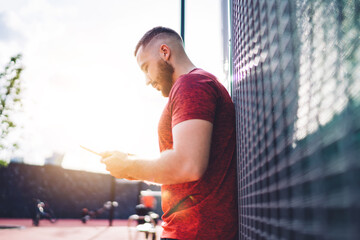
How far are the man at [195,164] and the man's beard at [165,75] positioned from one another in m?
0.33

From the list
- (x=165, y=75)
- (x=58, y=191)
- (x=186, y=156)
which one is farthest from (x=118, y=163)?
(x=58, y=191)

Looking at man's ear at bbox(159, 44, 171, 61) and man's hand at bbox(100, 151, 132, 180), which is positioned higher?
man's ear at bbox(159, 44, 171, 61)

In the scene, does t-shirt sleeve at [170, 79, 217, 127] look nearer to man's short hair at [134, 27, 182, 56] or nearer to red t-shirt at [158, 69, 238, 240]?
red t-shirt at [158, 69, 238, 240]

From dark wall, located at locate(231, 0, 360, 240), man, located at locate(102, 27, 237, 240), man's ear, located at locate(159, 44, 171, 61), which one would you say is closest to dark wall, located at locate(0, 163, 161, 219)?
man's ear, located at locate(159, 44, 171, 61)

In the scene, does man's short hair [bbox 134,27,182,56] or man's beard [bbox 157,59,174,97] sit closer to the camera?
man's beard [bbox 157,59,174,97]

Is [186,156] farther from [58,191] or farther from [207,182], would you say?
[58,191]

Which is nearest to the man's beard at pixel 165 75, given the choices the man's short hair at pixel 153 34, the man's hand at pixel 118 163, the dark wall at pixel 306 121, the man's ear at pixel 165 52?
the man's ear at pixel 165 52

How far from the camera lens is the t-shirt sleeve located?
3.69 feet

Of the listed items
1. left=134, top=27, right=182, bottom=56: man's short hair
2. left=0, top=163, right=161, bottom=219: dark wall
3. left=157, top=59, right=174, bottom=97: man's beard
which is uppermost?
left=134, top=27, right=182, bottom=56: man's short hair

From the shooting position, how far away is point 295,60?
1.88 ft

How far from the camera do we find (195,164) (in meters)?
1.08

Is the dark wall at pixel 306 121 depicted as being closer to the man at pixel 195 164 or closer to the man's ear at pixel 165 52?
the man at pixel 195 164

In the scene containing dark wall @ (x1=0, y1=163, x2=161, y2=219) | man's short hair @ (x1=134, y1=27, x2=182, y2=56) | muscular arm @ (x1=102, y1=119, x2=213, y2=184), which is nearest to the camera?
muscular arm @ (x1=102, y1=119, x2=213, y2=184)

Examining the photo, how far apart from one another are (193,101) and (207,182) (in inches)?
15.7
